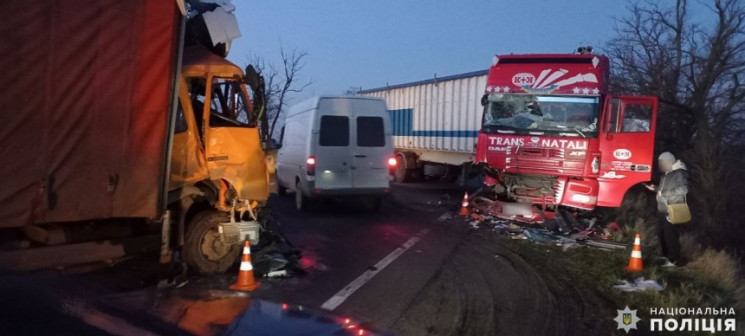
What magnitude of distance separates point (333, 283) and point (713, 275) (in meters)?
5.15

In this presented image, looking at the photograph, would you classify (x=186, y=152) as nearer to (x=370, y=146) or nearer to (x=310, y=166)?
(x=310, y=166)

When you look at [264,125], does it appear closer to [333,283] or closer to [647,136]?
[333,283]

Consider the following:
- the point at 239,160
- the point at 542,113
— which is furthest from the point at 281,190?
the point at 239,160

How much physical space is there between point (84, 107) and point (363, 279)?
3.82 meters

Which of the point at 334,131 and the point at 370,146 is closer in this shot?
the point at 334,131

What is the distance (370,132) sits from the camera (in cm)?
1344

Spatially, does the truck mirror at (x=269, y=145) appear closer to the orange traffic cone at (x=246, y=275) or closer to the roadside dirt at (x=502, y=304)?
the orange traffic cone at (x=246, y=275)

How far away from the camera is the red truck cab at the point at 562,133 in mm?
12086

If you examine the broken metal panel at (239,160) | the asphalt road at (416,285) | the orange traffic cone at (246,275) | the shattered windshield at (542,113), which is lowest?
the asphalt road at (416,285)

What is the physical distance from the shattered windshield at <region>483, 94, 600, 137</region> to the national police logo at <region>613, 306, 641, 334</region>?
6.28 m

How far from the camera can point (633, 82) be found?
24.1m

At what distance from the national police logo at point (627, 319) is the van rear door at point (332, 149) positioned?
7441 mm

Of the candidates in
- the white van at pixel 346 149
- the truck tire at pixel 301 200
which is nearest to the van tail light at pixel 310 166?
the white van at pixel 346 149

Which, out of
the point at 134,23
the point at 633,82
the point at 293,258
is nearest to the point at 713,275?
the point at 293,258
